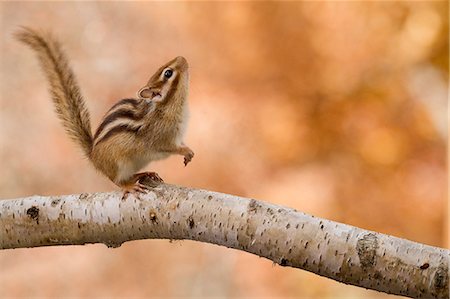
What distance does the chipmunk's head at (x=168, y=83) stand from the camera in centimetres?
84

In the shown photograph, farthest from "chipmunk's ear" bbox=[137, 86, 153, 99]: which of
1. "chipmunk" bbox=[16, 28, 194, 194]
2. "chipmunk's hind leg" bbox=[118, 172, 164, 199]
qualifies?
"chipmunk's hind leg" bbox=[118, 172, 164, 199]

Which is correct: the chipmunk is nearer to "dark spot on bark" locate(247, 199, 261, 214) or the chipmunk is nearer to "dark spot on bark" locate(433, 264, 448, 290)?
"dark spot on bark" locate(247, 199, 261, 214)

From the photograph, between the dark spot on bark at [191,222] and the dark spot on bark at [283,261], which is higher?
the dark spot on bark at [191,222]

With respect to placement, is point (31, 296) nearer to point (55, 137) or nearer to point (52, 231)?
point (55, 137)

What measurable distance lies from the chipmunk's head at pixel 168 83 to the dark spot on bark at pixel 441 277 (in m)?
0.38

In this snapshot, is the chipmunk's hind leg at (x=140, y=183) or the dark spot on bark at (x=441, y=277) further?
the chipmunk's hind leg at (x=140, y=183)

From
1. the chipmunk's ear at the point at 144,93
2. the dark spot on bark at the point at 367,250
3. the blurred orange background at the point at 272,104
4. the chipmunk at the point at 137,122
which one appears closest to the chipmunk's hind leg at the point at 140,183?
the chipmunk at the point at 137,122

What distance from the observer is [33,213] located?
2.73 feet

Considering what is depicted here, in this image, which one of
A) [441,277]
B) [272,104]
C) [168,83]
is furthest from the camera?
[272,104]

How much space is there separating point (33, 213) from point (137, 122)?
166 mm

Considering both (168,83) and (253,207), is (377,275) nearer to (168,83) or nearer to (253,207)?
(253,207)

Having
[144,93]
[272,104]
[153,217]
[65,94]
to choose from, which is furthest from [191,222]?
[272,104]

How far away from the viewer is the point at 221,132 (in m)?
1.97

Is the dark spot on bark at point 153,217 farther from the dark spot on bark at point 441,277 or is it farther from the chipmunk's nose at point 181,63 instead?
the dark spot on bark at point 441,277
